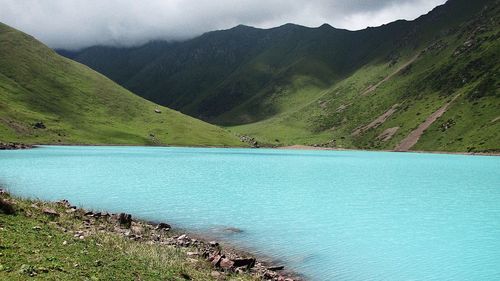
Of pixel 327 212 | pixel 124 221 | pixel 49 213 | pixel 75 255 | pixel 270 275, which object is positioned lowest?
pixel 327 212

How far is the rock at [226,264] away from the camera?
24.9 meters

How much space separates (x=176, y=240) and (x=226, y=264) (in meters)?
7.87

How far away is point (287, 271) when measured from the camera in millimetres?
27125

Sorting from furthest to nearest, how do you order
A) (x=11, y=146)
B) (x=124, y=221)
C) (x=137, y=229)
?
1. (x=11, y=146)
2. (x=124, y=221)
3. (x=137, y=229)

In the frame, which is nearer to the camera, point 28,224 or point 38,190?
point 28,224

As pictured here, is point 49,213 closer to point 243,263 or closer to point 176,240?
point 176,240

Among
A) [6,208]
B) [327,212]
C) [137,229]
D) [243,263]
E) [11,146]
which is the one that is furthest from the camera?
[11,146]

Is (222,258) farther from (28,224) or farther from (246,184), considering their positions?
(246,184)

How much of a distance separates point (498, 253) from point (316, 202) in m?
25.8

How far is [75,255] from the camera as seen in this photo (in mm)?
20578

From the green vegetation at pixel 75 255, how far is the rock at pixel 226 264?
2.74 feet

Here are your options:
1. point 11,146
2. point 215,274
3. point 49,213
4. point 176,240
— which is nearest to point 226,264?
point 215,274

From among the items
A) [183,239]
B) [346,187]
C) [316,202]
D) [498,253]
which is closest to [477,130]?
[346,187]

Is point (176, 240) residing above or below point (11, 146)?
below
